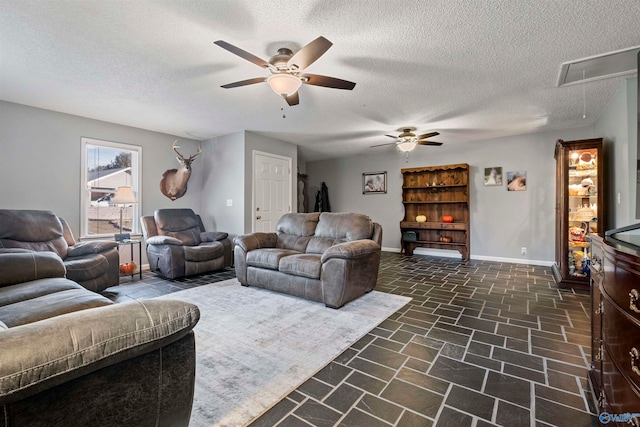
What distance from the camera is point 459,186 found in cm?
605

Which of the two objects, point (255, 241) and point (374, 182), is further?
point (374, 182)

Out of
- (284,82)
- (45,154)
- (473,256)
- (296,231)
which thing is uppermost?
(284,82)

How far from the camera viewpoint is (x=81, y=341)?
0.82 meters

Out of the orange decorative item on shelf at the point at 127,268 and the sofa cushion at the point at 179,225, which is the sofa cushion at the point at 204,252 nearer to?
the sofa cushion at the point at 179,225

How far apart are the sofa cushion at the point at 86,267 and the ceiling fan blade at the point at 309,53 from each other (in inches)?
127

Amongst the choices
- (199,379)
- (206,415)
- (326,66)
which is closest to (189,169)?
(326,66)

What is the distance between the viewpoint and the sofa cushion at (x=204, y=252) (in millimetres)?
4344

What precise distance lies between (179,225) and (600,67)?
5.82 m

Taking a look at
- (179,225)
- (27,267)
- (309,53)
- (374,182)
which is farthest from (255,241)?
(374,182)

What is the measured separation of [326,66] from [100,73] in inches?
90.8

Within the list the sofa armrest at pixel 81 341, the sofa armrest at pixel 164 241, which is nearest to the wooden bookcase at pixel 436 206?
the sofa armrest at pixel 164 241

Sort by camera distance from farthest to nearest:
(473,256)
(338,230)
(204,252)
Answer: (473,256)
(204,252)
(338,230)

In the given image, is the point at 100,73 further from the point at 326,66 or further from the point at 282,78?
the point at 326,66

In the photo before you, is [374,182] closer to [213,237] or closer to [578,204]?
[578,204]
